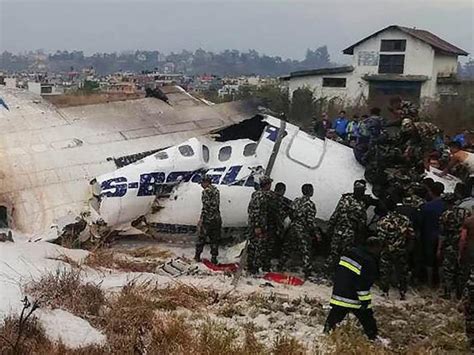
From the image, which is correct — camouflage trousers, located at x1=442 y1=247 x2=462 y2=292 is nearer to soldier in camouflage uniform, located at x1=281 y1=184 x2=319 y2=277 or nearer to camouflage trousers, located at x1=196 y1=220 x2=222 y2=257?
soldier in camouflage uniform, located at x1=281 y1=184 x2=319 y2=277

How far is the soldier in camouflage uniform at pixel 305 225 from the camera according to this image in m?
9.58

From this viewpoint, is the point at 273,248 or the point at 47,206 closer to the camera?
the point at 273,248

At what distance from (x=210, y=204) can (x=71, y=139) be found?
3810 mm

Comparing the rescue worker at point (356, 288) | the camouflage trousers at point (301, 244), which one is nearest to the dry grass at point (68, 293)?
the rescue worker at point (356, 288)

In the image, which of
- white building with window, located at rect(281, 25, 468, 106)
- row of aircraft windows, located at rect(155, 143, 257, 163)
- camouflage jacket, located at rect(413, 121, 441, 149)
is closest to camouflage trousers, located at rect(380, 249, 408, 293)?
camouflage jacket, located at rect(413, 121, 441, 149)

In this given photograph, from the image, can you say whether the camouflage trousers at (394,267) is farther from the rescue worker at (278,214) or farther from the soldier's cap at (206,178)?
the soldier's cap at (206,178)

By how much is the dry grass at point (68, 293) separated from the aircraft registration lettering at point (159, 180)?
3161 millimetres

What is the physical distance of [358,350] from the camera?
6.38 m

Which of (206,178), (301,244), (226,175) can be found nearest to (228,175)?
(226,175)

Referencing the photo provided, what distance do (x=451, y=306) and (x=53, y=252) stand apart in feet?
19.4

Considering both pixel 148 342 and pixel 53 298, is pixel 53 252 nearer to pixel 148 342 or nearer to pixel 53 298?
pixel 53 298

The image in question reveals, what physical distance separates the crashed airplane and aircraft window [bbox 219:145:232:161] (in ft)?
0.08

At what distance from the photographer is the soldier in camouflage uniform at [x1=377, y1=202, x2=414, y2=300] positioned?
8.80 meters

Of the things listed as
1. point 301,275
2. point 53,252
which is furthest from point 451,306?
point 53,252
